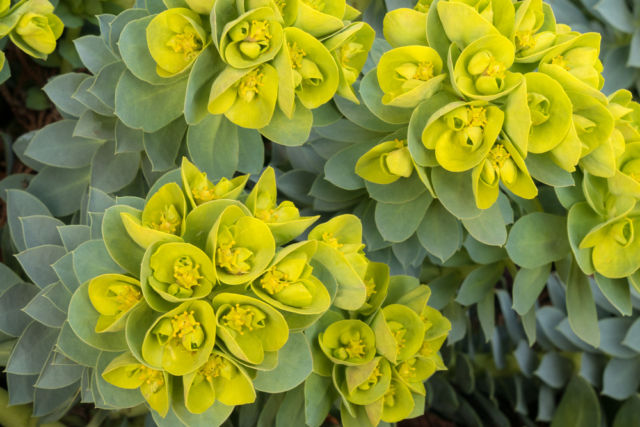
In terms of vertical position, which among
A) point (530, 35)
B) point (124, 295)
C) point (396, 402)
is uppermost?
point (530, 35)

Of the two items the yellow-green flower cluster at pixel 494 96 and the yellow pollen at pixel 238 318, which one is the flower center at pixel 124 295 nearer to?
the yellow pollen at pixel 238 318

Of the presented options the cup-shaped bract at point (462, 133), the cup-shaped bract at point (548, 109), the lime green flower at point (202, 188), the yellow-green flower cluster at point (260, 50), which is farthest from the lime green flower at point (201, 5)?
the cup-shaped bract at point (548, 109)

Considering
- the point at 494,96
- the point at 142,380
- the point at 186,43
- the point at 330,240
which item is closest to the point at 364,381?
the point at 330,240

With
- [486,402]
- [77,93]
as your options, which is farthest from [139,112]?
[486,402]

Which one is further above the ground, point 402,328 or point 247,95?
point 247,95

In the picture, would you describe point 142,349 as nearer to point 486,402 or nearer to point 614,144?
point 614,144

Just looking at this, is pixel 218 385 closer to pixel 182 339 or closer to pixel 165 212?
pixel 182 339

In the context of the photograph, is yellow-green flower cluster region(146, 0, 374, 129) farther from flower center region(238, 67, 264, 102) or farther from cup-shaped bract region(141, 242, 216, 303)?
cup-shaped bract region(141, 242, 216, 303)
